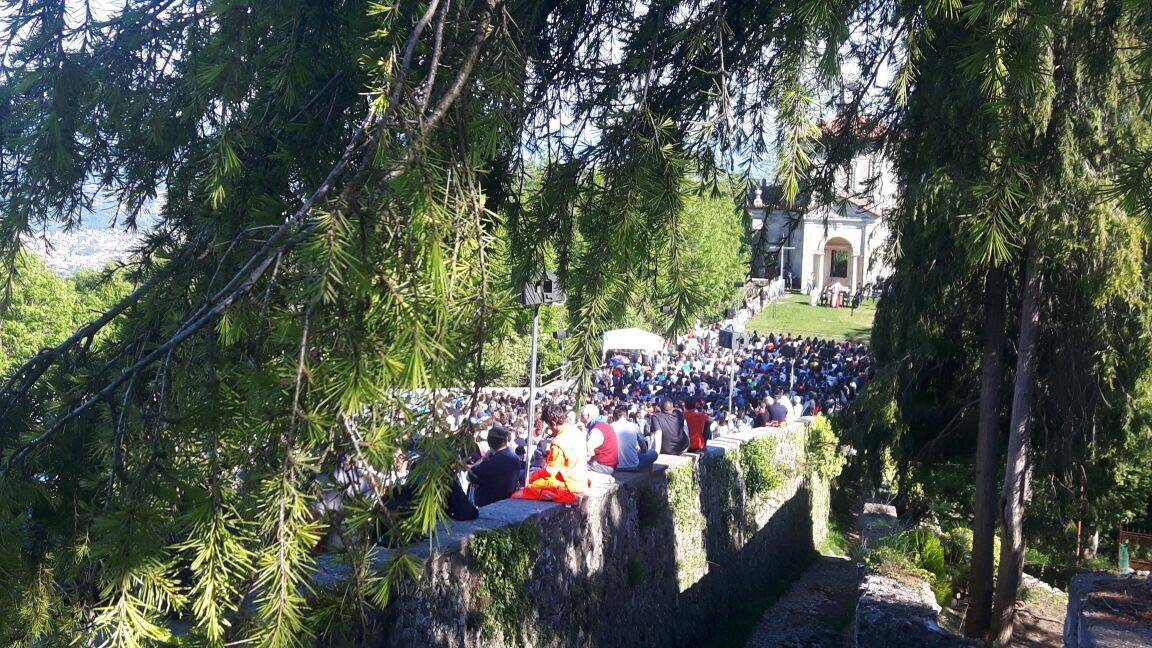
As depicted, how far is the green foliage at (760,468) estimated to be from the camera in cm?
1226

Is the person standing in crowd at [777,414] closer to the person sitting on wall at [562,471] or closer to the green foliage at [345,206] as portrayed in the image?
the person sitting on wall at [562,471]

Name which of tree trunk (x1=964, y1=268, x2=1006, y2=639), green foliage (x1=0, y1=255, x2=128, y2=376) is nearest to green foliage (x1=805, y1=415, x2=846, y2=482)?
tree trunk (x1=964, y1=268, x2=1006, y2=639)

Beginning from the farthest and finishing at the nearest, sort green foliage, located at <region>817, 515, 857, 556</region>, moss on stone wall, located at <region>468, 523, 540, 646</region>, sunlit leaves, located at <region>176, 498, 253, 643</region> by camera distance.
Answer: green foliage, located at <region>817, 515, 857, 556</region>, moss on stone wall, located at <region>468, 523, 540, 646</region>, sunlit leaves, located at <region>176, 498, 253, 643</region>

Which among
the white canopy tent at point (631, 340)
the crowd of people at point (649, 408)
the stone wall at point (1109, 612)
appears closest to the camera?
the white canopy tent at point (631, 340)

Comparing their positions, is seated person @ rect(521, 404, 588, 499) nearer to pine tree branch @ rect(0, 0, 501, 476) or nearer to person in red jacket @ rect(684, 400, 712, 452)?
person in red jacket @ rect(684, 400, 712, 452)

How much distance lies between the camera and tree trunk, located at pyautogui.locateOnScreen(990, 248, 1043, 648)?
888 cm

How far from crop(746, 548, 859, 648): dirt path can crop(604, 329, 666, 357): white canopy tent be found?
6.82 meters

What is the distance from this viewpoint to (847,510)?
18781 millimetres

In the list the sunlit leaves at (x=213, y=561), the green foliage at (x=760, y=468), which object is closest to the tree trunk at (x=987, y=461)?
the green foliage at (x=760, y=468)

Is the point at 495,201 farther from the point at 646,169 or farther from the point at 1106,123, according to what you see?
the point at 1106,123

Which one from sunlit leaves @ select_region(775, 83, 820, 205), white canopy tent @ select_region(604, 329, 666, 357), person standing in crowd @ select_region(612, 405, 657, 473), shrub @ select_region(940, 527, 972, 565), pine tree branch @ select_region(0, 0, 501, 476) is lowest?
shrub @ select_region(940, 527, 972, 565)

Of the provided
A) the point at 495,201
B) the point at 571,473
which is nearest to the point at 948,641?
the point at 571,473

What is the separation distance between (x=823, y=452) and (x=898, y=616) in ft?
29.8

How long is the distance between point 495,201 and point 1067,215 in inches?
235
